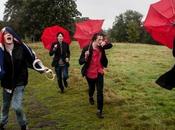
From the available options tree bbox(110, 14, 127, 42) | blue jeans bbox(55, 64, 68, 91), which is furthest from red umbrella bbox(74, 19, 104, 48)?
tree bbox(110, 14, 127, 42)

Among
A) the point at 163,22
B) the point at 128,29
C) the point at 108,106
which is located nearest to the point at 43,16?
the point at 128,29

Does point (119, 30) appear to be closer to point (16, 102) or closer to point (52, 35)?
point (52, 35)

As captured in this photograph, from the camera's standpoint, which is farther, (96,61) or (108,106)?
(108,106)

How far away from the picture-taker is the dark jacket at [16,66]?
11.0 m

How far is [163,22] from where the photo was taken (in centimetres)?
1025

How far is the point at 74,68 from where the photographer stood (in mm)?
26250

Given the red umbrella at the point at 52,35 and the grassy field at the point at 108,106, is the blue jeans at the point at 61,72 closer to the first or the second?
the grassy field at the point at 108,106

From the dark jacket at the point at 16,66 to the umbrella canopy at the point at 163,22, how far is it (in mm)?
2671

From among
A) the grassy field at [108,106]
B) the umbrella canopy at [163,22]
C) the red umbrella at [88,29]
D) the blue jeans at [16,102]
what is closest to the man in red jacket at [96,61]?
the grassy field at [108,106]

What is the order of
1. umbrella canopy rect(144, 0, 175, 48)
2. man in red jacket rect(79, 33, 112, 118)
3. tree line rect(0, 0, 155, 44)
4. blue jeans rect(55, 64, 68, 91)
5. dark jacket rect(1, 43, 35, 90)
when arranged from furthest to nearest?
tree line rect(0, 0, 155, 44) → blue jeans rect(55, 64, 68, 91) → man in red jacket rect(79, 33, 112, 118) → dark jacket rect(1, 43, 35, 90) → umbrella canopy rect(144, 0, 175, 48)

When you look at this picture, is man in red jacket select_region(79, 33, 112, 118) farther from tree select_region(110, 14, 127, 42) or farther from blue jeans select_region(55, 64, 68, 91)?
tree select_region(110, 14, 127, 42)

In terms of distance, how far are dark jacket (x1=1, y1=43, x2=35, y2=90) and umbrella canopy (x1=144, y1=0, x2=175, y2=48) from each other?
2.67 metres

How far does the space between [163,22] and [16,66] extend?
Answer: 10.5 ft

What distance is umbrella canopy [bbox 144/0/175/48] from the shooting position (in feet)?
32.7
